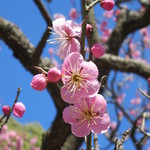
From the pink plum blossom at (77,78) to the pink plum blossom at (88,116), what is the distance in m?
0.04

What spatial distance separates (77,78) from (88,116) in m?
0.13

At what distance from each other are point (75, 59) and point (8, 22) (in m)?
2.20

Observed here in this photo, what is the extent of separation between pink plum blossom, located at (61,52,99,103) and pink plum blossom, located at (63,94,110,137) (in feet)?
0.12

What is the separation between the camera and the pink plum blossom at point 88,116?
954mm

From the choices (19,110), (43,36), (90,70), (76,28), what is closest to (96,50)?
(90,70)

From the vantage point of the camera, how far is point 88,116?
988 millimetres

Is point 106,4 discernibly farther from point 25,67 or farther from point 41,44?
point 25,67

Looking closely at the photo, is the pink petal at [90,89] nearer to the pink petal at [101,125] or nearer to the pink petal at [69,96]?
the pink petal at [69,96]

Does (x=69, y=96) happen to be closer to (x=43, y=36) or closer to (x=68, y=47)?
(x=68, y=47)

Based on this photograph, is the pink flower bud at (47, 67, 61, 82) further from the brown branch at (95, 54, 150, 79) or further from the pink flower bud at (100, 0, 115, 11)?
the brown branch at (95, 54, 150, 79)

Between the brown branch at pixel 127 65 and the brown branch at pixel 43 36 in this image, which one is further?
the brown branch at pixel 127 65

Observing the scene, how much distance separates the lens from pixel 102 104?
961 mm

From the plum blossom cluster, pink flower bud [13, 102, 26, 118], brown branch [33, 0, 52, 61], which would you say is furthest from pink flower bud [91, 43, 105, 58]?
brown branch [33, 0, 52, 61]

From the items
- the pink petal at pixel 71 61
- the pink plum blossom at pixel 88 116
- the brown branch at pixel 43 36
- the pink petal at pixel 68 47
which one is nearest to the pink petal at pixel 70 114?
the pink plum blossom at pixel 88 116
